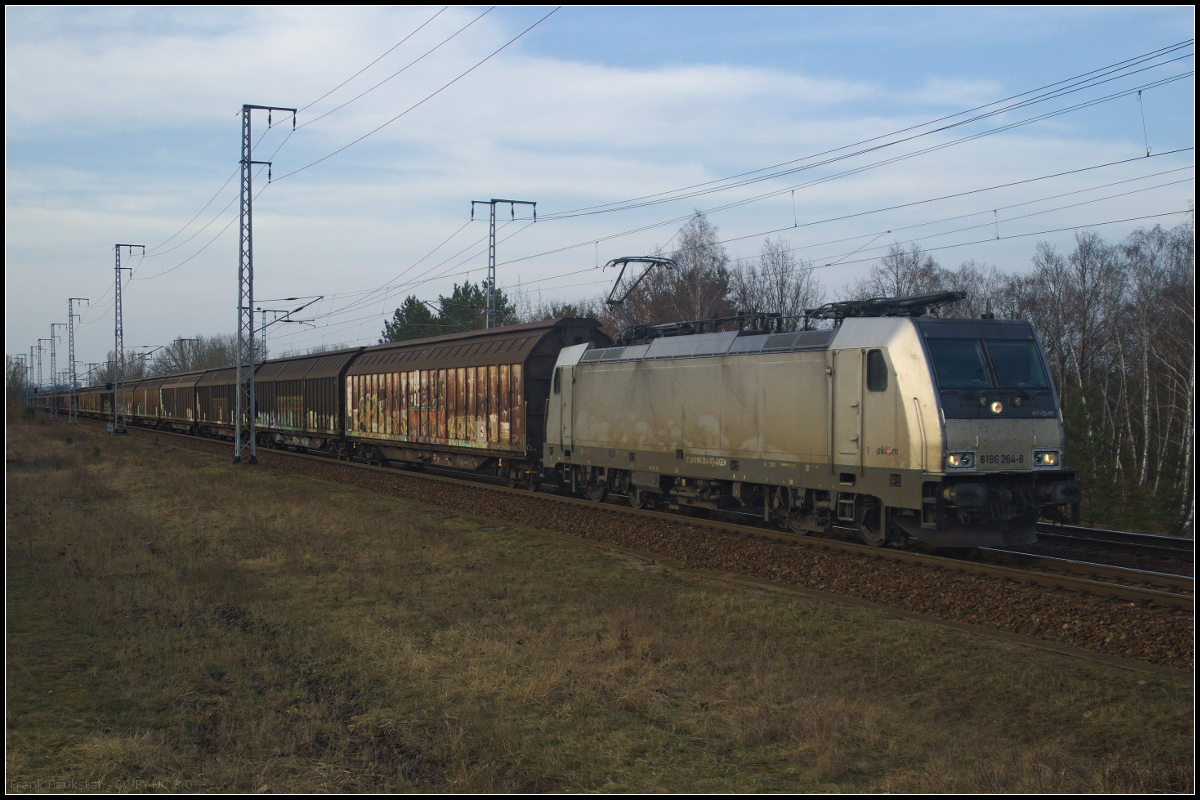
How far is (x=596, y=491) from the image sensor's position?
18688mm

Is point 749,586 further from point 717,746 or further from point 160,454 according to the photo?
point 160,454

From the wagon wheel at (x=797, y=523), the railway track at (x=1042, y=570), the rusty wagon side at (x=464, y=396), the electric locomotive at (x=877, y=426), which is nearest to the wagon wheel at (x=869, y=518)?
the electric locomotive at (x=877, y=426)

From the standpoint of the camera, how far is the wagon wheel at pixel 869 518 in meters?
12.2

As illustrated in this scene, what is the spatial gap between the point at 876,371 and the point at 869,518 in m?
2.36

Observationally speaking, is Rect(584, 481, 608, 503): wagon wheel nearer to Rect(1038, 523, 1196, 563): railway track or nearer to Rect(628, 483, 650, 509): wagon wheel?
Rect(628, 483, 650, 509): wagon wheel

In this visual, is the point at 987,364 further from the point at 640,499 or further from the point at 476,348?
the point at 476,348

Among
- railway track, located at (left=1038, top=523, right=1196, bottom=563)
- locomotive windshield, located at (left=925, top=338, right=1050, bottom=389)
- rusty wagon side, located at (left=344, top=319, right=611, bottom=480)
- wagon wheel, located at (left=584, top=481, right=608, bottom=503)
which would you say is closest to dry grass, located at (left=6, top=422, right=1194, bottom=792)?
locomotive windshield, located at (left=925, top=338, right=1050, bottom=389)

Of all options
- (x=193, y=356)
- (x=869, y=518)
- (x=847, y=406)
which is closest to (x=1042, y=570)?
(x=869, y=518)

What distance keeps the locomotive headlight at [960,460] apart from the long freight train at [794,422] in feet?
0.14

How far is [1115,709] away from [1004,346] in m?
6.69

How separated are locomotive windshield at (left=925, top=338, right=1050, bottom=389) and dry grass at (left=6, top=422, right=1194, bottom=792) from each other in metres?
4.10

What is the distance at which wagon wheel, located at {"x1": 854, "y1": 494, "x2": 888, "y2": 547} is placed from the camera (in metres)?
12.2

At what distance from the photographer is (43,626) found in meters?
8.66

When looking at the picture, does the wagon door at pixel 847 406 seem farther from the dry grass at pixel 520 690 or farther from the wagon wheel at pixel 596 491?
the wagon wheel at pixel 596 491
